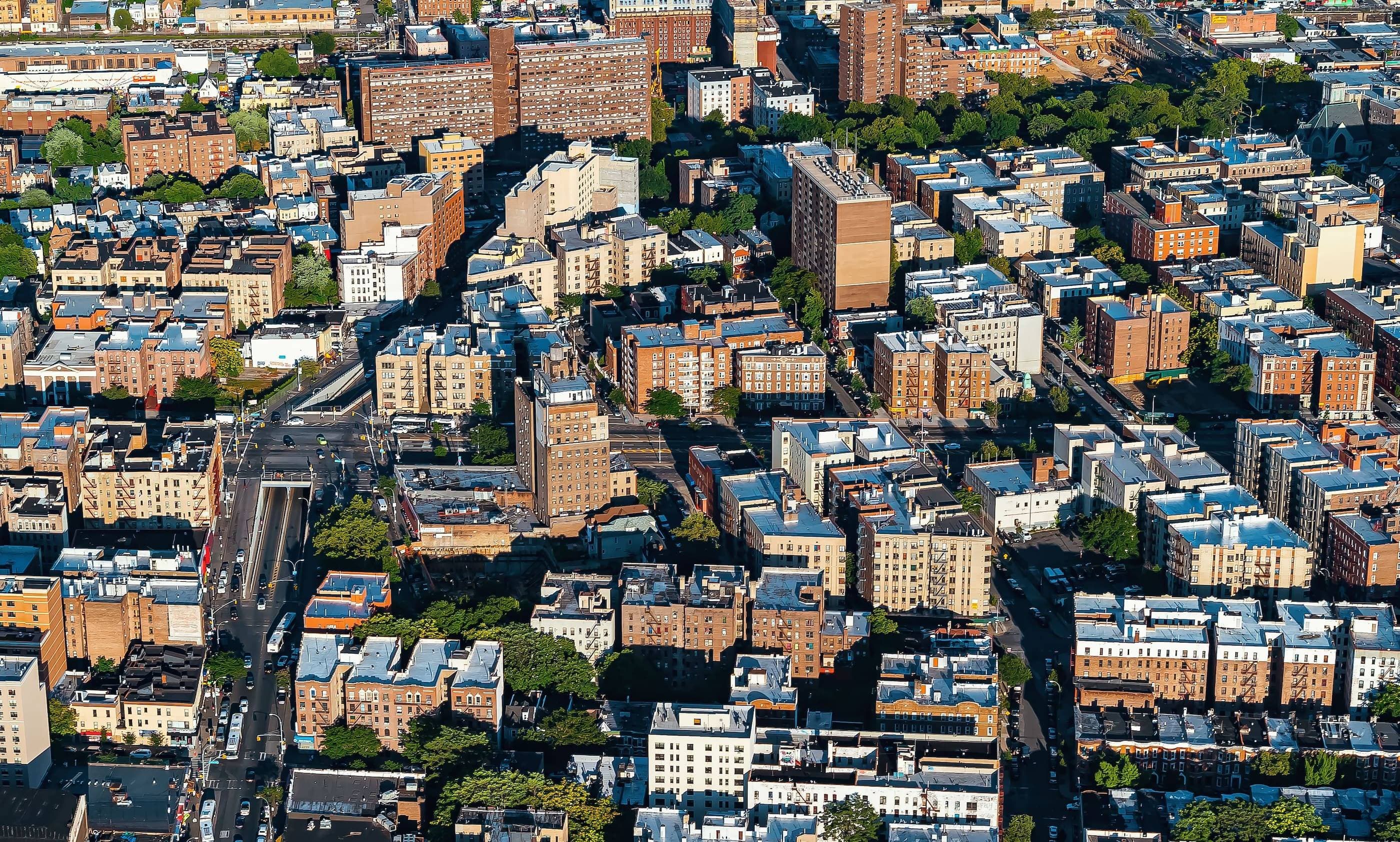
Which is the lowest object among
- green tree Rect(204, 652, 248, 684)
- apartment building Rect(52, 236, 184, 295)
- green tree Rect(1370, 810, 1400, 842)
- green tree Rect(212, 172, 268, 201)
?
green tree Rect(1370, 810, 1400, 842)

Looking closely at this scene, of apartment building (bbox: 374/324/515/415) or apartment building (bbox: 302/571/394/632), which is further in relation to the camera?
apartment building (bbox: 374/324/515/415)

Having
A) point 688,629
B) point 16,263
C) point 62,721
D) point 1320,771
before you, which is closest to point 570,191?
point 16,263

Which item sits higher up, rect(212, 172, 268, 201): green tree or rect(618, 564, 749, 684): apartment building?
rect(212, 172, 268, 201): green tree

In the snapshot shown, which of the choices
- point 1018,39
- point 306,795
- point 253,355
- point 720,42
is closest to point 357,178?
point 253,355

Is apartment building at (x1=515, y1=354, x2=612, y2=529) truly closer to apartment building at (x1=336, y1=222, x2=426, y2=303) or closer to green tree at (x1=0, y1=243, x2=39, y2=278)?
apartment building at (x1=336, y1=222, x2=426, y2=303)

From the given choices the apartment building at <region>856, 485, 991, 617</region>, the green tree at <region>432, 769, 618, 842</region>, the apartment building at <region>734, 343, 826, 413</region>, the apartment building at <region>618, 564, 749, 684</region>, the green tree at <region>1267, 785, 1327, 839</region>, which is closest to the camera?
the green tree at <region>1267, 785, 1327, 839</region>

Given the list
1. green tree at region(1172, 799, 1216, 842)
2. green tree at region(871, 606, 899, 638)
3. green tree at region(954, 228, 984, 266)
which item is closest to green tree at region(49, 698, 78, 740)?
green tree at region(871, 606, 899, 638)
